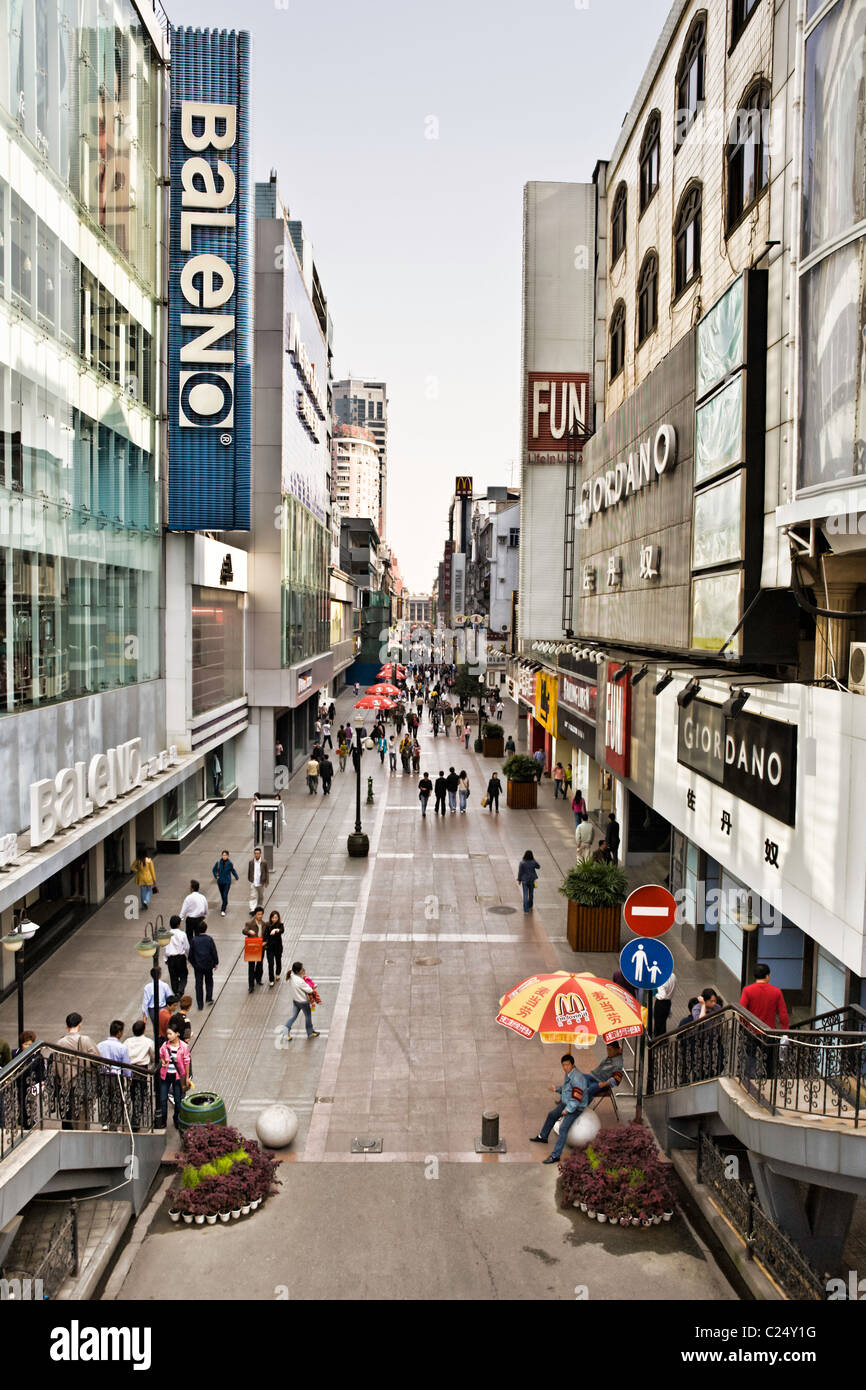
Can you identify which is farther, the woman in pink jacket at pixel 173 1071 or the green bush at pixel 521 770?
the green bush at pixel 521 770

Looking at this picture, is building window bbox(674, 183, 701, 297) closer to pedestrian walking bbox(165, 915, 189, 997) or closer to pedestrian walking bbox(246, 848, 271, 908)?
pedestrian walking bbox(246, 848, 271, 908)

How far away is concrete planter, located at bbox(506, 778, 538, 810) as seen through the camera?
34594mm

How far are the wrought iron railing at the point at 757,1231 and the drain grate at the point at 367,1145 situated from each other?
3.55m

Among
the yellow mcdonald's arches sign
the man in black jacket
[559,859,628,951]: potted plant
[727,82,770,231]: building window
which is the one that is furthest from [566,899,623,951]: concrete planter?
the yellow mcdonald's arches sign

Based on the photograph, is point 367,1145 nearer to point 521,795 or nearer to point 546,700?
point 521,795

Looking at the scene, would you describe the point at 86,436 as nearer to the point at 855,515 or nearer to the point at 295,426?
the point at 855,515

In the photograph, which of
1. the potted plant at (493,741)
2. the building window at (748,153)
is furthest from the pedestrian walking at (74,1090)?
the potted plant at (493,741)

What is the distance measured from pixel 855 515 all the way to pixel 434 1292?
26.2 feet

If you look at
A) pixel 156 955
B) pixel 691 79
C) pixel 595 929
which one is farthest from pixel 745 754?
→ pixel 691 79

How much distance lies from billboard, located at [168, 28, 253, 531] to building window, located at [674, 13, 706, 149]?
11092 millimetres

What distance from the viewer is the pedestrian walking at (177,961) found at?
15906 mm

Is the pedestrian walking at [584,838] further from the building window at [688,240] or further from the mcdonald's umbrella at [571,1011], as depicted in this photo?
the mcdonald's umbrella at [571,1011]
